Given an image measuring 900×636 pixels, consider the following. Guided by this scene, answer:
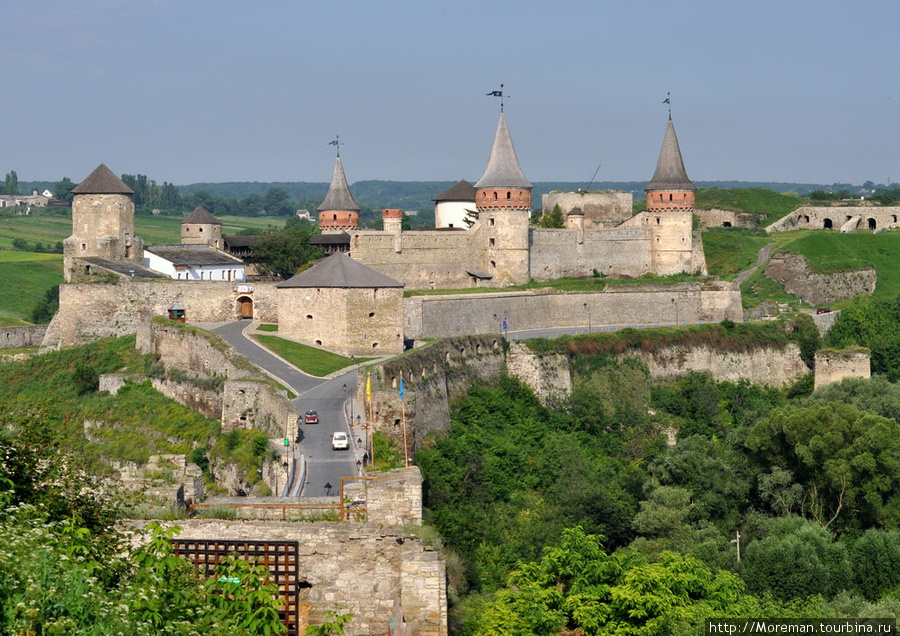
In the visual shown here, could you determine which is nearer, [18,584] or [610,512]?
[18,584]

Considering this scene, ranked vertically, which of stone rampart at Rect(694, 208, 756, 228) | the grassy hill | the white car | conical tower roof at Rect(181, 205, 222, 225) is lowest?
the white car

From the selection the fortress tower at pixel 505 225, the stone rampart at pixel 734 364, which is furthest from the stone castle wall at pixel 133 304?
the stone rampart at pixel 734 364

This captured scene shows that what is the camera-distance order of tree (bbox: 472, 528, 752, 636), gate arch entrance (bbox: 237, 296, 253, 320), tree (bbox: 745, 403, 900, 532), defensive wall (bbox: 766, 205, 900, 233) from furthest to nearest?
1. defensive wall (bbox: 766, 205, 900, 233)
2. gate arch entrance (bbox: 237, 296, 253, 320)
3. tree (bbox: 745, 403, 900, 532)
4. tree (bbox: 472, 528, 752, 636)

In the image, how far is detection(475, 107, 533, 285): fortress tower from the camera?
63719 millimetres

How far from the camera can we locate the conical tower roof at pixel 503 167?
6425 centimetres

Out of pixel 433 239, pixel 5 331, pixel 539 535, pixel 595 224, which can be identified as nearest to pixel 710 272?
pixel 595 224

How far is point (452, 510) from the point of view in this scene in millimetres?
34250

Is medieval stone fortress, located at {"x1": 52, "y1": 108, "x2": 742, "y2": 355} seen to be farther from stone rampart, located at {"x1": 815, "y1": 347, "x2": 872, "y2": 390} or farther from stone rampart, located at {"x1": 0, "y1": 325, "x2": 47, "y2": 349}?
stone rampart, located at {"x1": 0, "y1": 325, "x2": 47, "y2": 349}

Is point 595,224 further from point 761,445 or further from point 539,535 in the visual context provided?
point 539,535

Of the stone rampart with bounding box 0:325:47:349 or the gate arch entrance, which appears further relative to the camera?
the stone rampart with bounding box 0:325:47:349

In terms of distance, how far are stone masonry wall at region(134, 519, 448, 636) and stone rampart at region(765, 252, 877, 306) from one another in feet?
191

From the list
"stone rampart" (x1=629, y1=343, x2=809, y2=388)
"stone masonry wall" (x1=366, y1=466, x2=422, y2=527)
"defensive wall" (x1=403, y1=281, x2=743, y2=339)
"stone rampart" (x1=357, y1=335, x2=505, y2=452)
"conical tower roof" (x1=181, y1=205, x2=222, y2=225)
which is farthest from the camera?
"conical tower roof" (x1=181, y1=205, x2=222, y2=225)

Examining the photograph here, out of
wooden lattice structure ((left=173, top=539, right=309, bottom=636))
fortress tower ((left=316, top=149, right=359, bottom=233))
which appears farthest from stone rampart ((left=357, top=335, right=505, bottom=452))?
fortress tower ((left=316, top=149, right=359, bottom=233))

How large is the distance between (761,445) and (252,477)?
1830cm
